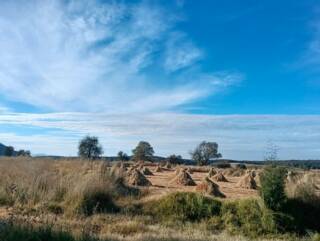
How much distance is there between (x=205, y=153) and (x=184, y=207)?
68.1 m

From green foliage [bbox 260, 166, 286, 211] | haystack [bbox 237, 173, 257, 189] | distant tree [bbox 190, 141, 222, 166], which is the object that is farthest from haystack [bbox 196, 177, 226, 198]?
distant tree [bbox 190, 141, 222, 166]

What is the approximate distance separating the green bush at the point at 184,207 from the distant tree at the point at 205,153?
211ft

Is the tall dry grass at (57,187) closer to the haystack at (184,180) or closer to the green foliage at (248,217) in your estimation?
the green foliage at (248,217)

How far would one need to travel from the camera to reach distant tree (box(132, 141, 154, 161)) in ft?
281

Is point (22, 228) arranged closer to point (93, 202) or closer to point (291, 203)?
point (93, 202)

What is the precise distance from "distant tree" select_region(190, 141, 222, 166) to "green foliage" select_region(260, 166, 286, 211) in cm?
6424

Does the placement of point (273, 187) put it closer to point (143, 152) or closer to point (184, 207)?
point (184, 207)

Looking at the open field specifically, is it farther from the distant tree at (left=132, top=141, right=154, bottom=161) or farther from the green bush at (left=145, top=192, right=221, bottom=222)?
the distant tree at (left=132, top=141, right=154, bottom=161)

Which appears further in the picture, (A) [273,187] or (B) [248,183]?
(B) [248,183]

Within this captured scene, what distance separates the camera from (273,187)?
18.6 m

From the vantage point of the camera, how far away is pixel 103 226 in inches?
533

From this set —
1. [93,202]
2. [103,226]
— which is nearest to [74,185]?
[93,202]

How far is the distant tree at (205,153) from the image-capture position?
85.1 m

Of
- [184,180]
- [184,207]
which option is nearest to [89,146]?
[184,180]
